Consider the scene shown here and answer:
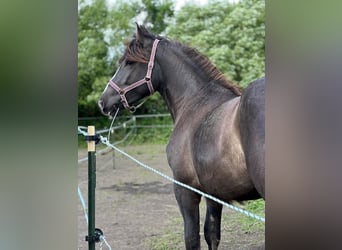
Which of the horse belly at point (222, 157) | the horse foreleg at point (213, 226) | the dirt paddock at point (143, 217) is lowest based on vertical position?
the dirt paddock at point (143, 217)

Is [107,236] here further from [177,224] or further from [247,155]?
[247,155]

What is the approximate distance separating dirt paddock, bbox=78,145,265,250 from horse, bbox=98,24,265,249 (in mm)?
592

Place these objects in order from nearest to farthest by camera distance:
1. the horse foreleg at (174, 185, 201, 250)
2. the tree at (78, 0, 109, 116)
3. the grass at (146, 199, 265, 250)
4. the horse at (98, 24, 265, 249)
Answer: the horse at (98, 24, 265, 249) → the horse foreleg at (174, 185, 201, 250) → the grass at (146, 199, 265, 250) → the tree at (78, 0, 109, 116)

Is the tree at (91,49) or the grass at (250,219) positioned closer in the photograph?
the grass at (250,219)

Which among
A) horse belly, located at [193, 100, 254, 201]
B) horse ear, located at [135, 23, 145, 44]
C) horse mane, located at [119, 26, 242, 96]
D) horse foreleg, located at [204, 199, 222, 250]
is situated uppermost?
horse ear, located at [135, 23, 145, 44]

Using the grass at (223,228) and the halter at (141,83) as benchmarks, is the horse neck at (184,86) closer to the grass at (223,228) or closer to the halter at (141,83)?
the halter at (141,83)

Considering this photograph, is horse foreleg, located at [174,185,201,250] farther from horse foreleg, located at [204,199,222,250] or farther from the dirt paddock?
the dirt paddock

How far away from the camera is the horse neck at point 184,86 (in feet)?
6.77

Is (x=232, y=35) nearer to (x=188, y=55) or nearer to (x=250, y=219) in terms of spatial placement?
(x=250, y=219)

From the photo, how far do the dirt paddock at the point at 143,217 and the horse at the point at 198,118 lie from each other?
0.59m

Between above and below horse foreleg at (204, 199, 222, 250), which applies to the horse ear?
above

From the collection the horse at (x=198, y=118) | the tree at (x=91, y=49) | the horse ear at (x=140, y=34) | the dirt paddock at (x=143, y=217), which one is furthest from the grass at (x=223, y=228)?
the tree at (x=91, y=49)

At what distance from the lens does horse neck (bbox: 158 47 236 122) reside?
2063 millimetres

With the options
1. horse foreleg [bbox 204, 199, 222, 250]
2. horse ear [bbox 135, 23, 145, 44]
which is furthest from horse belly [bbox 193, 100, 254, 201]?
horse ear [bbox 135, 23, 145, 44]
